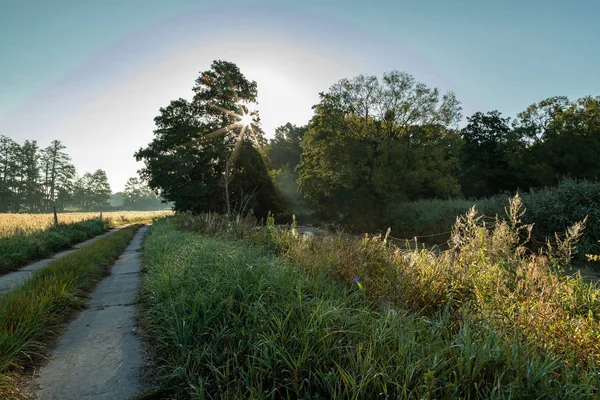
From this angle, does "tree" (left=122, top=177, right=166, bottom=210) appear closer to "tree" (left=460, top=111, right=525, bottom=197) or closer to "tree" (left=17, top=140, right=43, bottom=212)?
"tree" (left=17, top=140, right=43, bottom=212)

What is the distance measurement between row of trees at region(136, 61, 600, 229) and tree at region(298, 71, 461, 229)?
0.07m

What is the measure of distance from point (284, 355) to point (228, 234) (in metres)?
5.99

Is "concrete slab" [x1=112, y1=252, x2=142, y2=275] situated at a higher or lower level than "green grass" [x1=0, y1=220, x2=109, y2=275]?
lower

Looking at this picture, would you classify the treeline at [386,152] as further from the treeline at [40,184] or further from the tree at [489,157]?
Answer: the treeline at [40,184]

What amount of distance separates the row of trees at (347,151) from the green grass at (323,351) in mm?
16171

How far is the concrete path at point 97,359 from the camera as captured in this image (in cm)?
213

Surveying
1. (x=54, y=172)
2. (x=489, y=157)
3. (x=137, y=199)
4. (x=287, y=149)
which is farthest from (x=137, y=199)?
(x=489, y=157)

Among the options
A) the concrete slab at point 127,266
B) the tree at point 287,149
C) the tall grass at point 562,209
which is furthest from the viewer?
the tree at point 287,149

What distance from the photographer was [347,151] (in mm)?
21719

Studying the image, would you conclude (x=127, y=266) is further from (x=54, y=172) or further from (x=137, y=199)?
(x=137, y=199)

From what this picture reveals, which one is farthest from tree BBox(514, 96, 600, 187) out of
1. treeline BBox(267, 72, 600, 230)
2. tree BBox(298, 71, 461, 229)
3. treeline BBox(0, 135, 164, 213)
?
treeline BBox(0, 135, 164, 213)

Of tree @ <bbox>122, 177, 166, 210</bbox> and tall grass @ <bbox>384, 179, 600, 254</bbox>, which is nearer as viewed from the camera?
tall grass @ <bbox>384, 179, 600, 254</bbox>

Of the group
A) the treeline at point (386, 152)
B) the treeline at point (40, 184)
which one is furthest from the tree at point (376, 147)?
the treeline at point (40, 184)

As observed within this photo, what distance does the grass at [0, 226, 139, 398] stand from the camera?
2326 millimetres
